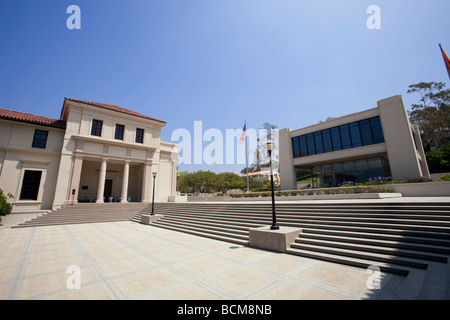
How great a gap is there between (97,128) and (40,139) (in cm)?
528

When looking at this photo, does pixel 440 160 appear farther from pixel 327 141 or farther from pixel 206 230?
pixel 206 230

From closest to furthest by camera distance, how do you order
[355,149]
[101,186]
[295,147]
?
[101,186] < [355,149] < [295,147]

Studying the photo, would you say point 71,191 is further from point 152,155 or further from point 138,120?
point 138,120

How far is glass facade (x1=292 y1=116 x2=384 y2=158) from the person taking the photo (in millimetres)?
23734

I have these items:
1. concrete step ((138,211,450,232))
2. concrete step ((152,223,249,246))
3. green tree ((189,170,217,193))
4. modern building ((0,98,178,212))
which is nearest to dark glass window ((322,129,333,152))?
concrete step ((138,211,450,232))

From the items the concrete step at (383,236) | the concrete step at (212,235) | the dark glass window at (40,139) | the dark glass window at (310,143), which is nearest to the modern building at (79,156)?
the dark glass window at (40,139)

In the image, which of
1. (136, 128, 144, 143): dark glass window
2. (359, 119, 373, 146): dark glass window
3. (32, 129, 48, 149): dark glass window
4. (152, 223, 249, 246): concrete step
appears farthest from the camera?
(136, 128, 144, 143): dark glass window

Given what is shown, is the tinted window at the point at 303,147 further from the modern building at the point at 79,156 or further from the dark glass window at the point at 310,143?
the modern building at the point at 79,156

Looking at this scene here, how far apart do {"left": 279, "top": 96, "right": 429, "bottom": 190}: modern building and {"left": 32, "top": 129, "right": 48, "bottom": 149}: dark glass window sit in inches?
1213

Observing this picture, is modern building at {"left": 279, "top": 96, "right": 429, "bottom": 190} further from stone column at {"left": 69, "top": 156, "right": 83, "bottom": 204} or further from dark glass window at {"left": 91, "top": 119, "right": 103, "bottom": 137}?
stone column at {"left": 69, "top": 156, "right": 83, "bottom": 204}

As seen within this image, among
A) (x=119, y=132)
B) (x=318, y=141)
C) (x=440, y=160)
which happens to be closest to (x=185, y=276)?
(x=119, y=132)

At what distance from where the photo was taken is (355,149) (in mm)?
24828
